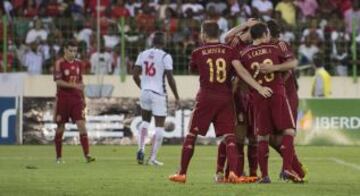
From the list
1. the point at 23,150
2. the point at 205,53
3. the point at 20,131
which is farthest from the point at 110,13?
the point at 205,53

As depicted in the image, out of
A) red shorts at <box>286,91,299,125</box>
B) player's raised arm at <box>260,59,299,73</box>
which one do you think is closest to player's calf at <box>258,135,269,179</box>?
player's raised arm at <box>260,59,299,73</box>

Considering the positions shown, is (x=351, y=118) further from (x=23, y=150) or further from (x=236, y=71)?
(x=236, y=71)

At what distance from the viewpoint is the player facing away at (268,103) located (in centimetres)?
1480

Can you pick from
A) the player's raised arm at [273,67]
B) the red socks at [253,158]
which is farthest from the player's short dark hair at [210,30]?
the red socks at [253,158]

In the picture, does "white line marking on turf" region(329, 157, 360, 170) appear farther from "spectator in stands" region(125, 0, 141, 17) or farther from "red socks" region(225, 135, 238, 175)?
"spectator in stands" region(125, 0, 141, 17)

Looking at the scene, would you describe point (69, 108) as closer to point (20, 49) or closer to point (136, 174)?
point (136, 174)

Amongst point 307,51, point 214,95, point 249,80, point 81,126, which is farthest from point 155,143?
point 307,51

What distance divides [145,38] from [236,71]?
16.2m

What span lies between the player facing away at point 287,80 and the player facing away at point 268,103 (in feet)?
0.33

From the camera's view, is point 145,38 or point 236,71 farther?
point 145,38

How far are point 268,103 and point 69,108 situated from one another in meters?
7.18

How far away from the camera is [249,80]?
1470 centimetres

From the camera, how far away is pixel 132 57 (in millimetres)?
31203

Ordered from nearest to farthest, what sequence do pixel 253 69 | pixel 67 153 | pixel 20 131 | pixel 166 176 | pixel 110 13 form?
pixel 253 69 < pixel 166 176 < pixel 67 153 < pixel 20 131 < pixel 110 13
